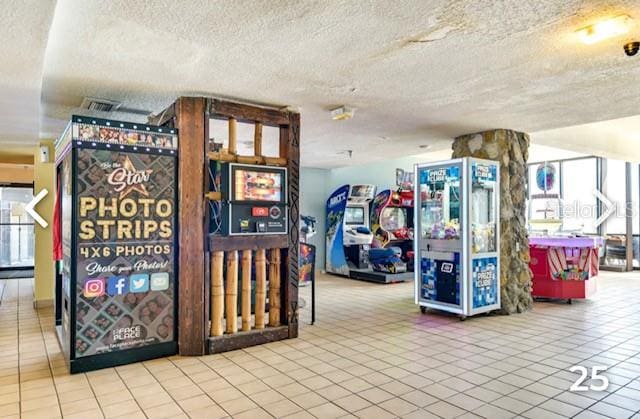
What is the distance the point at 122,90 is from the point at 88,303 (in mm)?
1939

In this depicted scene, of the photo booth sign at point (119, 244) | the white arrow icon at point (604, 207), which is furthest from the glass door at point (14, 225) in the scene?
the white arrow icon at point (604, 207)

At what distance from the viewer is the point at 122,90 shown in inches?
156

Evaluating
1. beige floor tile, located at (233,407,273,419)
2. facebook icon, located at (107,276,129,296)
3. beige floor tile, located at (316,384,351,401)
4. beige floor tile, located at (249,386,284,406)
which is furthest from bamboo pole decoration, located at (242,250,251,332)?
beige floor tile, located at (233,407,273,419)

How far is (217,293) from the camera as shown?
425 cm

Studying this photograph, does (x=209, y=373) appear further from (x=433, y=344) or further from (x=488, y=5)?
(x=488, y=5)

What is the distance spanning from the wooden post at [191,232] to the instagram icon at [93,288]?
2.22 ft

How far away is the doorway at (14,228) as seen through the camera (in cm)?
986

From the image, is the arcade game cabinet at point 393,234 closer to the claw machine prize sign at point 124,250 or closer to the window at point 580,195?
the window at point 580,195

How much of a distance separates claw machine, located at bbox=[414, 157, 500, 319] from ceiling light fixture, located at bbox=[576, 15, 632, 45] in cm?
273

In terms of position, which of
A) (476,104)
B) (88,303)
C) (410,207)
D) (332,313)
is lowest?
(332,313)

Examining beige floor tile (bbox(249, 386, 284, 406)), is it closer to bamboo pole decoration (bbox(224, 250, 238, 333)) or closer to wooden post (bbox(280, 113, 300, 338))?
bamboo pole decoration (bbox(224, 250, 238, 333))

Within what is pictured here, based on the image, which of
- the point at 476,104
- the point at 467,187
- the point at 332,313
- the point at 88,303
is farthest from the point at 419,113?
the point at 88,303

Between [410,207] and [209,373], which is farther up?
[410,207]

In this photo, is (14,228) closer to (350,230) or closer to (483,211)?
(350,230)
